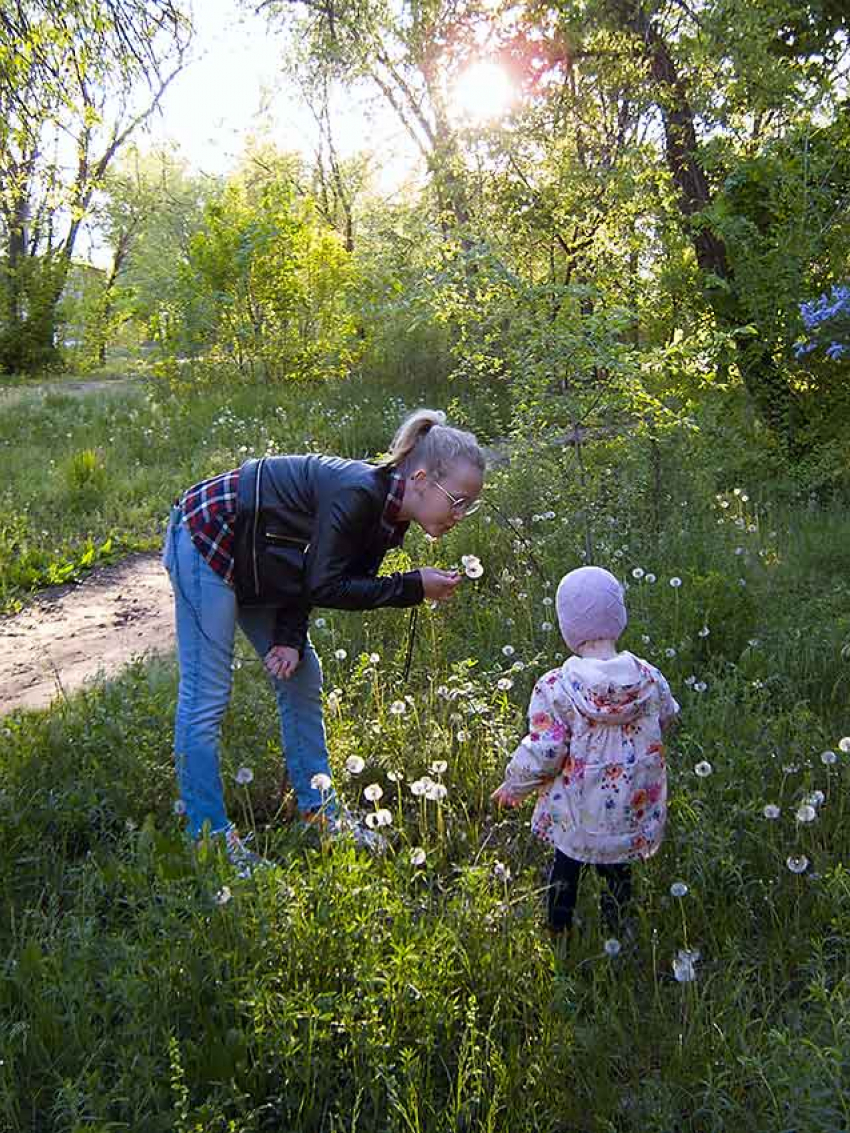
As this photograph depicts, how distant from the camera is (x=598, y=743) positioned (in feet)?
8.75

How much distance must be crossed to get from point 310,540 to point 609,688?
43.0 inches

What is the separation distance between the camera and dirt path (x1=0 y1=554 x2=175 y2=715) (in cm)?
497

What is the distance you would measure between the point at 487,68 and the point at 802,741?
8584 mm

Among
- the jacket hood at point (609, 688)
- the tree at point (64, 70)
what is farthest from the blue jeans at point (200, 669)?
the tree at point (64, 70)

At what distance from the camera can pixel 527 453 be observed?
550cm

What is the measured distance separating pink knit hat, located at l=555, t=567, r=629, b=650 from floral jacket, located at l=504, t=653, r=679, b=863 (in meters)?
0.08

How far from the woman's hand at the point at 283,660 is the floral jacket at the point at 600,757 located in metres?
0.84

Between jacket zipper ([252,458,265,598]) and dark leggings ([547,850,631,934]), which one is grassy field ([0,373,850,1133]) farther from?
jacket zipper ([252,458,265,598])

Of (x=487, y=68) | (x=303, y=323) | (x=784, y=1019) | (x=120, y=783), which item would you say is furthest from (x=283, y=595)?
(x=303, y=323)

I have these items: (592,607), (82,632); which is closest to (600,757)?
(592,607)

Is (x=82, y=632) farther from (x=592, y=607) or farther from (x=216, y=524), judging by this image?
(x=592, y=607)

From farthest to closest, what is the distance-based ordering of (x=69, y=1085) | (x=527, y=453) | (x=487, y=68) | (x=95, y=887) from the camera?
1. (x=487, y=68)
2. (x=527, y=453)
3. (x=95, y=887)
4. (x=69, y=1085)

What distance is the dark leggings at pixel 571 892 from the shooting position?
279 cm

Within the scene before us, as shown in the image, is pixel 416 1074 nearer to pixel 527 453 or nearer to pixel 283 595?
pixel 283 595
